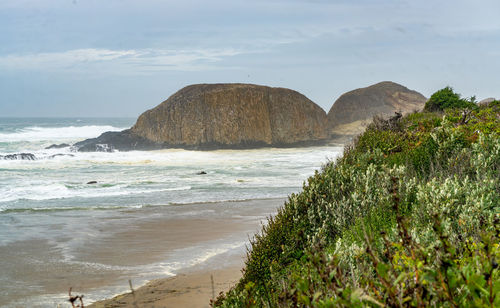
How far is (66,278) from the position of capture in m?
9.78

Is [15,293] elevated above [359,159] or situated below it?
below

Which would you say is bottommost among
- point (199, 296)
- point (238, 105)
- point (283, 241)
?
point (199, 296)

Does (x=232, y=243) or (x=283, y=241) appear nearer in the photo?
(x=283, y=241)

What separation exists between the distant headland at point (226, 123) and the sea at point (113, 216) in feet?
49.5

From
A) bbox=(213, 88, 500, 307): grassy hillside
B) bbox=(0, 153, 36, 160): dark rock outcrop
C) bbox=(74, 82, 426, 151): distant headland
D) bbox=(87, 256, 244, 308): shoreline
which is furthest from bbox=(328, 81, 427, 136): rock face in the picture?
bbox=(87, 256, 244, 308): shoreline

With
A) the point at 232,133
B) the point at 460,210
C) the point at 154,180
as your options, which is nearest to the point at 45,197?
the point at 154,180

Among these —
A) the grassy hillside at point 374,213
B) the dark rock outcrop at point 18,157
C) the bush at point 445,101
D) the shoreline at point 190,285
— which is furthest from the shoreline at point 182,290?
the dark rock outcrop at point 18,157

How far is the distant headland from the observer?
49719mm

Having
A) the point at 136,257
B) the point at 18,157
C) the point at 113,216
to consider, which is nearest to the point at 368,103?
the point at 18,157

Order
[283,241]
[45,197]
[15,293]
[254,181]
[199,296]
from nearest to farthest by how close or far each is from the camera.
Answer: [283,241] < [199,296] < [15,293] < [45,197] < [254,181]

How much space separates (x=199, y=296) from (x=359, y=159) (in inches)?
194

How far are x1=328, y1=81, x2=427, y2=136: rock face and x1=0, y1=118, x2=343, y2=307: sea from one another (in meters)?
28.6

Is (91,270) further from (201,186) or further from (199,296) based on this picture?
(201,186)

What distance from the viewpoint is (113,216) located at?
16.2 metres
